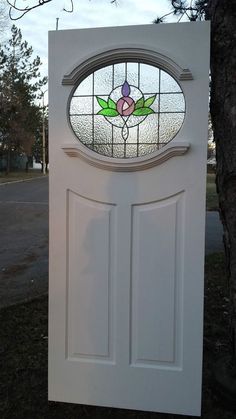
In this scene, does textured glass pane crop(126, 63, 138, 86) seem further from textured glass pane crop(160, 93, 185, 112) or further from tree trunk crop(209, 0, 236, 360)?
tree trunk crop(209, 0, 236, 360)

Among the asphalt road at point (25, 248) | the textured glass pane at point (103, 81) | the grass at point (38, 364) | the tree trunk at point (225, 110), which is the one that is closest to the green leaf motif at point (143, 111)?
the textured glass pane at point (103, 81)

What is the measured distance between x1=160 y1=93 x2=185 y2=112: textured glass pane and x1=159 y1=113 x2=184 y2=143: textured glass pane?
34mm

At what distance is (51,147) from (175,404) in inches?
68.0

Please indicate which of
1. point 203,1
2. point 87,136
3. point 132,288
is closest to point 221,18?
point 87,136

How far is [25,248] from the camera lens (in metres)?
9.65

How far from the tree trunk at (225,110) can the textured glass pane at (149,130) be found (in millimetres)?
454

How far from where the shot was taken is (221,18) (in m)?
2.90

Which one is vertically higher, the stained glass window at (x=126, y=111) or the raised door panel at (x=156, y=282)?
the stained glass window at (x=126, y=111)

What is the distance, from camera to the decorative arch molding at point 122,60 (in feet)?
8.70

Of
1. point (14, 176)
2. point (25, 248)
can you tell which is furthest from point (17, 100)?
point (25, 248)

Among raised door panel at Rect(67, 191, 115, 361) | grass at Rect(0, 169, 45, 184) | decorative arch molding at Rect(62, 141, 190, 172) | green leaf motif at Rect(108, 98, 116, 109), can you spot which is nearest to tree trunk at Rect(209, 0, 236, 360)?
decorative arch molding at Rect(62, 141, 190, 172)

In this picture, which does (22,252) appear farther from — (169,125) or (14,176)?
(14,176)

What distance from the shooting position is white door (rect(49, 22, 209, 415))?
8.86 ft

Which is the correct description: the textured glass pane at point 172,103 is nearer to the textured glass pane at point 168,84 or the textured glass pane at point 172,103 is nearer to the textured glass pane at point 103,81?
the textured glass pane at point 168,84
